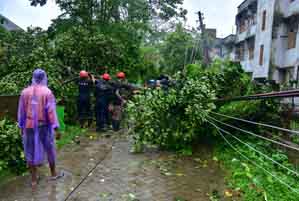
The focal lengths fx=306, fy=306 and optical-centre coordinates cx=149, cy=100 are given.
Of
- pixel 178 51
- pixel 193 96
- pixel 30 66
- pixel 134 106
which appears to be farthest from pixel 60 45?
pixel 178 51

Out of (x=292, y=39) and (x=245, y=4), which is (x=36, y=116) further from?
(x=245, y=4)

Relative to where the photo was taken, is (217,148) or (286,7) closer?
(217,148)

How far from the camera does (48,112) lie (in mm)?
4512

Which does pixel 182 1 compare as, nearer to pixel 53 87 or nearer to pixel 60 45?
pixel 60 45

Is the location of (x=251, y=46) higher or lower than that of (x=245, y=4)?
lower

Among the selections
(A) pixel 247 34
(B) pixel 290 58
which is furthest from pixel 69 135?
(A) pixel 247 34

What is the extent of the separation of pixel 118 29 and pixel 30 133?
12.8 metres

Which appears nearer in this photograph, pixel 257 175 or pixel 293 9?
pixel 257 175

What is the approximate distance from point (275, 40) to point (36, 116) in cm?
1916

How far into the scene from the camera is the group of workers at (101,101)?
8602 millimetres

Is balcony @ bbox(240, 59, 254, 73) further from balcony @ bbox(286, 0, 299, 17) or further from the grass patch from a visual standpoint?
the grass patch

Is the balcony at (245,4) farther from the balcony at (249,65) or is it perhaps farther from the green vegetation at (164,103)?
the green vegetation at (164,103)

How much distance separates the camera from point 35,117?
4426mm

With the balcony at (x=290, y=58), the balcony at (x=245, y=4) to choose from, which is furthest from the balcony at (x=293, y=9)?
the balcony at (x=245, y=4)
